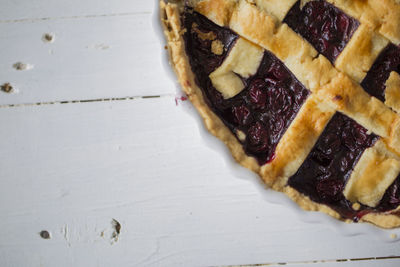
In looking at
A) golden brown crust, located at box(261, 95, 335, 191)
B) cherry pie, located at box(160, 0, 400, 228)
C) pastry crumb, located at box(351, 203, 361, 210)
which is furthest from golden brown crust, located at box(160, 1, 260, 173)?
pastry crumb, located at box(351, 203, 361, 210)

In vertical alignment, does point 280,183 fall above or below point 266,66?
below

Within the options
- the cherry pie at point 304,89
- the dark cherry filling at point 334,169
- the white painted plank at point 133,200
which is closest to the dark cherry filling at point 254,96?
the cherry pie at point 304,89

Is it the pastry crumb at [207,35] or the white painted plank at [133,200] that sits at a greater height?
the pastry crumb at [207,35]

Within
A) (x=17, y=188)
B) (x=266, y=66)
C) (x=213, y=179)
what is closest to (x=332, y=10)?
(x=266, y=66)

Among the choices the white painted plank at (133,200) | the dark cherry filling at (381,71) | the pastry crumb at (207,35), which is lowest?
the white painted plank at (133,200)

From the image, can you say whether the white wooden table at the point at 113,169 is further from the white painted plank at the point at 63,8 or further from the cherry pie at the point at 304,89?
the cherry pie at the point at 304,89

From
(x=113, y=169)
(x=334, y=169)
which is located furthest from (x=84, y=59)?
(x=334, y=169)

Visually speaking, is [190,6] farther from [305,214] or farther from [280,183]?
[305,214]

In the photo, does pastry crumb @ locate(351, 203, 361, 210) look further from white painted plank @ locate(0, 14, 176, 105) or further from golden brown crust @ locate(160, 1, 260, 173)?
white painted plank @ locate(0, 14, 176, 105)
